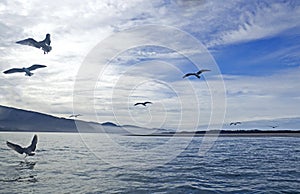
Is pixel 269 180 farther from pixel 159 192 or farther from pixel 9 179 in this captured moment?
pixel 9 179

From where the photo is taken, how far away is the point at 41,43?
22.6 metres

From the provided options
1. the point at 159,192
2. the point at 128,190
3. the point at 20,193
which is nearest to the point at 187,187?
the point at 159,192

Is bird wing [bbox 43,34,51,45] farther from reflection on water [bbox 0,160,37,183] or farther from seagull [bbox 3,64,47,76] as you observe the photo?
reflection on water [bbox 0,160,37,183]

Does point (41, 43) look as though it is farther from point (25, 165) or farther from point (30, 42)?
point (25, 165)

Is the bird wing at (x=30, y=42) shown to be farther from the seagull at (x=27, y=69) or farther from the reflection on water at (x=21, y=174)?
the reflection on water at (x=21, y=174)

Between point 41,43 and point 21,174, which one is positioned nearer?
point 41,43

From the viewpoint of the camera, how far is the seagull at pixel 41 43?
22109 mm

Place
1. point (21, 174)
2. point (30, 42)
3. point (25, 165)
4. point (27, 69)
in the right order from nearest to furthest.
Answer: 1. point (30, 42)
2. point (21, 174)
3. point (27, 69)
4. point (25, 165)

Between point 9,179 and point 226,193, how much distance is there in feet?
45.4

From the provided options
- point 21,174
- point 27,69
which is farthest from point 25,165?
point 27,69

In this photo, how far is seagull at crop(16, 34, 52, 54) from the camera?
72.5 ft

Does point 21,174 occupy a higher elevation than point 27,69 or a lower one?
lower

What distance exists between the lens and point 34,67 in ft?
81.5

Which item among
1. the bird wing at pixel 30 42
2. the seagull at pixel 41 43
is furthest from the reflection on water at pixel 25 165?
the bird wing at pixel 30 42
